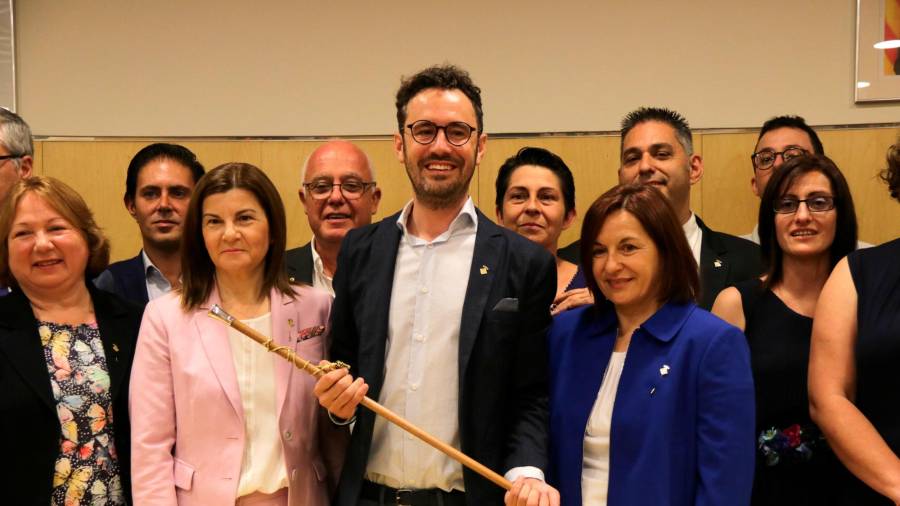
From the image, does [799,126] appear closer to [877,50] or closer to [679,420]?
[877,50]

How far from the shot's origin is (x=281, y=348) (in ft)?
6.94

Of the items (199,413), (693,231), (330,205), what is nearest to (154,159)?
(330,205)

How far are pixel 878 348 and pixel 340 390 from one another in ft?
4.61

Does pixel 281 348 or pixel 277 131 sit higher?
pixel 277 131

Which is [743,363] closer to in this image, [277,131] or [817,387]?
[817,387]

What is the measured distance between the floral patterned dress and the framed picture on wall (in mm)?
3802

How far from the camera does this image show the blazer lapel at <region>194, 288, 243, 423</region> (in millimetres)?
2246

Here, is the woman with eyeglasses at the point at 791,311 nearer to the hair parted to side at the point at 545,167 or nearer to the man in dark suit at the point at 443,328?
the man in dark suit at the point at 443,328

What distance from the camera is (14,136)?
3076mm

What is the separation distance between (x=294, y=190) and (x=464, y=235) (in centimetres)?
227

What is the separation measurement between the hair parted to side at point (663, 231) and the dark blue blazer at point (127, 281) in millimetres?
1759

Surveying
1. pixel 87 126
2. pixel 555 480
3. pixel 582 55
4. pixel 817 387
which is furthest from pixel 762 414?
pixel 87 126

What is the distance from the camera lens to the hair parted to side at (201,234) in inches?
93.5

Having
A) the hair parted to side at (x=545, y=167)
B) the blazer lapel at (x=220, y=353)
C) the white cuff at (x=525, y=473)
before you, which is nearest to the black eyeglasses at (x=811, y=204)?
the hair parted to side at (x=545, y=167)
